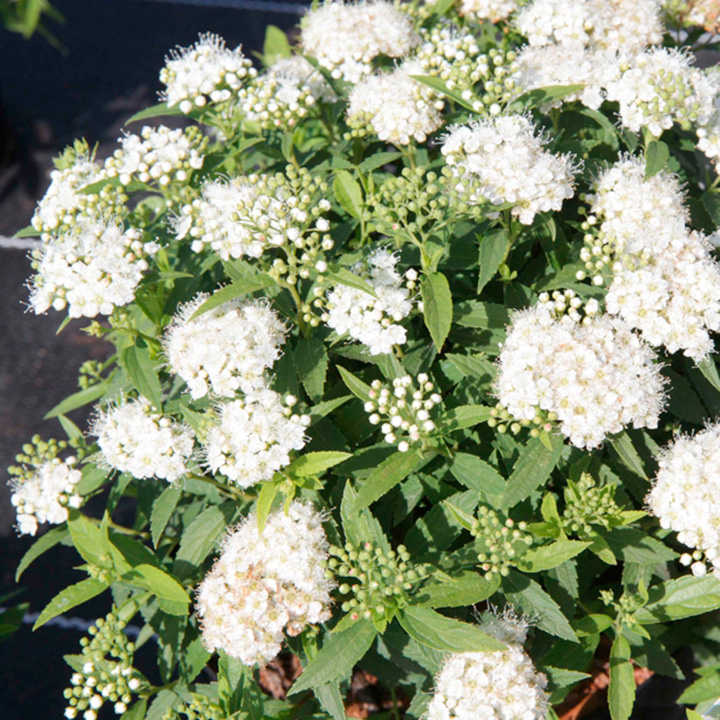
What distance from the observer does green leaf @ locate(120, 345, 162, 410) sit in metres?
2.46

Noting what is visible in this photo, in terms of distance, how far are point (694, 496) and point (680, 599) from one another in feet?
1.15

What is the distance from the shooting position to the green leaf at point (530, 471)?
2.26m

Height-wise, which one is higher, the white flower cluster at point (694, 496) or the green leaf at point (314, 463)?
the green leaf at point (314, 463)

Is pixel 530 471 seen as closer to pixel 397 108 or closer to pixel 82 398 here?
pixel 397 108

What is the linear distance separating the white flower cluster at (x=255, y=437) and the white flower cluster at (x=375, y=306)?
29 centimetres

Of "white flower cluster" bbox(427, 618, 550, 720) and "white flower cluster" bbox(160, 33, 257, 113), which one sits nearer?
"white flower cluster" bbox(427, 618, 550, 720)

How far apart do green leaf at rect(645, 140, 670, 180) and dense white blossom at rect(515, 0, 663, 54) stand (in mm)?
488

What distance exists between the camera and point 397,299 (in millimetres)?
2381

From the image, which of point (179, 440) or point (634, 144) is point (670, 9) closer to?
point (634, 144)

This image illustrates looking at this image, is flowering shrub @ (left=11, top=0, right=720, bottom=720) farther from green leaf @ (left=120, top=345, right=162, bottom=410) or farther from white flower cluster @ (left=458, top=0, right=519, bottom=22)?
white flower cluster @ (left=458, top=0, right=519, bottom=22)

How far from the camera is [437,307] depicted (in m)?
2.28

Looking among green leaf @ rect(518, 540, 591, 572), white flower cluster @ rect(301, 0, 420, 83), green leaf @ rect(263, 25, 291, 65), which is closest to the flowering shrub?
green leaf @ rect(518, 540, 591, 572)

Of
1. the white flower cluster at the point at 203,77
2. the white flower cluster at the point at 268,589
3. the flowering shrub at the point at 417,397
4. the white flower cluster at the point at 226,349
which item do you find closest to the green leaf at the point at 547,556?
the flowering shrub at the point at 417,397

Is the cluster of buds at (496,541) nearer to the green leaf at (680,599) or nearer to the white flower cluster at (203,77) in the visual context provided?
the green leaf at (680,599)
